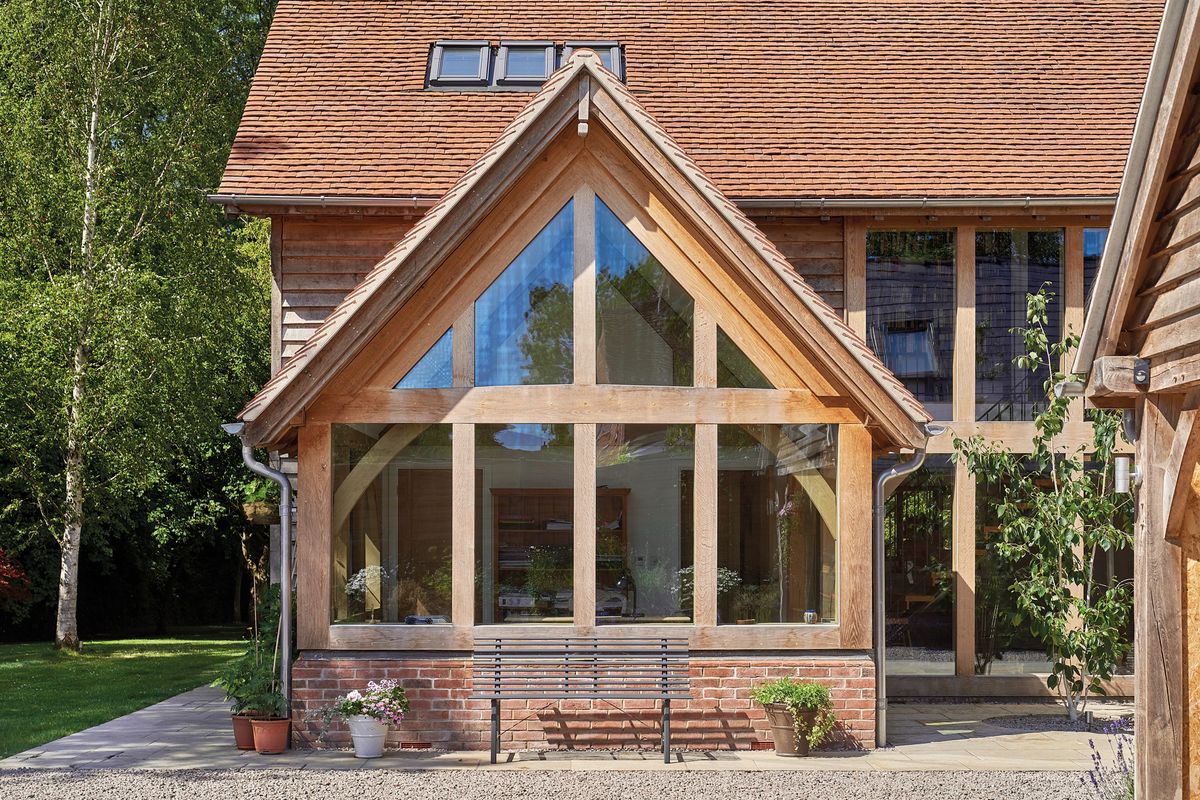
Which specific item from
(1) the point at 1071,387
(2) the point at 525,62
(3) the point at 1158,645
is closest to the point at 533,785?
(3) the point at 1158,645

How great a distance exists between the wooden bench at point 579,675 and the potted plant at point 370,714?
0.67 metres

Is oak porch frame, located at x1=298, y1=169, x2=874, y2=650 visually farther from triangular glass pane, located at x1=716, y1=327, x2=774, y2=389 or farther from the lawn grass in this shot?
the lawn grass

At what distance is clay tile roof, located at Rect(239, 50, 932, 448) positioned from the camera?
10039 mm

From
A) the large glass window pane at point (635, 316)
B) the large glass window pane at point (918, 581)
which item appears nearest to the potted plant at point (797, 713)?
the large glass window pane at point (635, 316)

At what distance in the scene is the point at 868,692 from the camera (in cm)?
1055

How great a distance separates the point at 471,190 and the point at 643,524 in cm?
308

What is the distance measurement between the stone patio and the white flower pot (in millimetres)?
112

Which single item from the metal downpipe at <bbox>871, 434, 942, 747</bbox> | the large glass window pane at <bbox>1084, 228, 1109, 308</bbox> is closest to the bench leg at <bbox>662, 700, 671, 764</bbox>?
the metal downpipe at <bbox>871, 434, 942, 747</bbox>

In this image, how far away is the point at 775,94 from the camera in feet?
49.2

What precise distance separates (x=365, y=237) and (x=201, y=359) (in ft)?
29.6

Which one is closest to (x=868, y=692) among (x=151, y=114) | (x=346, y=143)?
(x=346, y=143)

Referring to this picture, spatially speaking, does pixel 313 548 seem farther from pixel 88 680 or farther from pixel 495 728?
pixel 88 680

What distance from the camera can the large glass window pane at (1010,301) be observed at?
44.8 feet

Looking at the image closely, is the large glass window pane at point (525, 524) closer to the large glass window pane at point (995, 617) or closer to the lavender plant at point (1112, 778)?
the lavender plant at point (1112, 778)
